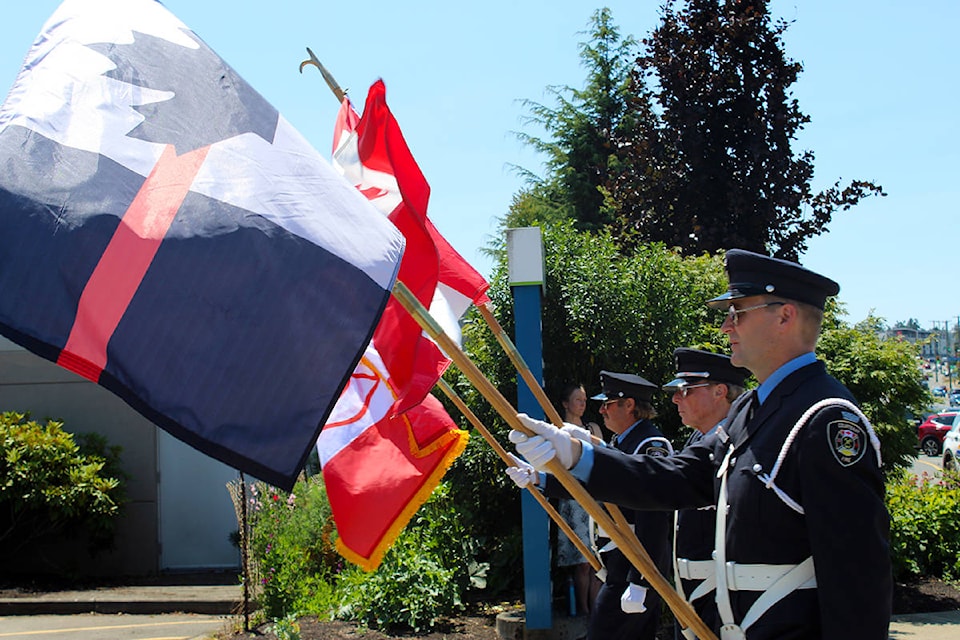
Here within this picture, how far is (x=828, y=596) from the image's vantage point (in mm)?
2463

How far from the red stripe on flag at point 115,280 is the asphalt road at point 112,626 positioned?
655cm

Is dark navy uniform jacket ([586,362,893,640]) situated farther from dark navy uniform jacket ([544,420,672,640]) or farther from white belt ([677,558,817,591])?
dark navy uniform jacket ([544,420,672,640])

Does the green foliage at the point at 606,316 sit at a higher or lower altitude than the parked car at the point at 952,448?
higher

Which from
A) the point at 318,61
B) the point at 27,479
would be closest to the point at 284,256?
the point at 318,61

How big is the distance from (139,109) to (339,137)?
1945 millimetres

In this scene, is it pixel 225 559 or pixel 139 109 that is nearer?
pixel 139 109

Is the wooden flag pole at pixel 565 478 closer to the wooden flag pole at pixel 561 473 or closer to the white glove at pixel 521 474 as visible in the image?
the wooden flag pole at pixel 561 473

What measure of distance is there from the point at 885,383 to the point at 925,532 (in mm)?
1574

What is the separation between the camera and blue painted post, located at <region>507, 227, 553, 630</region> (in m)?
7.52

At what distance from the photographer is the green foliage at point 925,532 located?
350 inches

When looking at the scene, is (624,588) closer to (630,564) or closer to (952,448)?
(630,564)

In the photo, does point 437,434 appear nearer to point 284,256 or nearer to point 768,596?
point 284,256

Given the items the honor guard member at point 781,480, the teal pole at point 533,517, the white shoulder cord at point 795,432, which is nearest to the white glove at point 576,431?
the honor guard member at point 781,480

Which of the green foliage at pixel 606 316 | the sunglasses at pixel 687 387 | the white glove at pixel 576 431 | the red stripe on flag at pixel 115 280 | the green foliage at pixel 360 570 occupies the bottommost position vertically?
the green foliage at pixel 360 570
